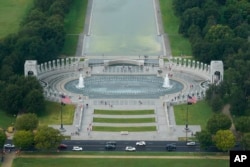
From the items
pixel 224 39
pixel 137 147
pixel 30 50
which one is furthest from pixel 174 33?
pixel 137 147

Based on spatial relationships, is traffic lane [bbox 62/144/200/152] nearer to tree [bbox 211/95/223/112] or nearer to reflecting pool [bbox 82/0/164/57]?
tree [bbox 211/95/223/112]

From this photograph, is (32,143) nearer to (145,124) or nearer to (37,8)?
(145,124)

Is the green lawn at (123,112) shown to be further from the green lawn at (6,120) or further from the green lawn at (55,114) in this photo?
the green lawn at (6,120)

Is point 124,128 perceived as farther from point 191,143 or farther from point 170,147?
point 191,143

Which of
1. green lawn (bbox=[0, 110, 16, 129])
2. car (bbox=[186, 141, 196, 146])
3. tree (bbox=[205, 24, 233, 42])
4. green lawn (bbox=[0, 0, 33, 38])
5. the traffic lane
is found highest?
green lawn (bbox=[0, 0, 33, 38])

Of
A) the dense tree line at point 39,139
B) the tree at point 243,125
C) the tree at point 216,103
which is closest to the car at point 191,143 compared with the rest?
the tree at point 243,125

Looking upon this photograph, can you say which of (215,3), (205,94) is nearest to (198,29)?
(215,3)

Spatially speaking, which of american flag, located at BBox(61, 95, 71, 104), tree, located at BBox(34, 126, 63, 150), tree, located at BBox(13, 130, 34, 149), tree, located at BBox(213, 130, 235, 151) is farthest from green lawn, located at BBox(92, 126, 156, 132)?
tree, located at BBox(213, 130, 235, 151)

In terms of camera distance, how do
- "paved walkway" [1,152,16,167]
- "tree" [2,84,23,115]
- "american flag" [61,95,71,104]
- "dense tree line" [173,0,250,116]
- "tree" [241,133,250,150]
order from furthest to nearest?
1. "american flag" [61,95,71,104]
2. "dense tree line" [173,0,250,116]
3. "tree" [2,84,23,115]
4. "tree" [241,133,250,150]
5. "paved walkway" [1,152,16,167]

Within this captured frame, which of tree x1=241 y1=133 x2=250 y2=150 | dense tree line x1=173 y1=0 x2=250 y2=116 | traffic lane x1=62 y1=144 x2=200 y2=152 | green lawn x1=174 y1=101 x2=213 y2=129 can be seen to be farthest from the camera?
dense tree line x1=173 y1=0 x2=250 y2=116
